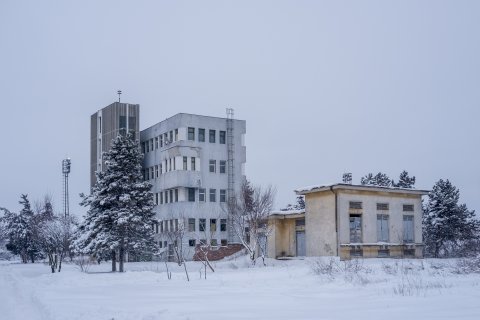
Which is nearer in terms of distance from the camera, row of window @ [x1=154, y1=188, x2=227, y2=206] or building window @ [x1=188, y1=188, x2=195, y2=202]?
building window @ [x1=188, y1=188, x2=195, y2=202]

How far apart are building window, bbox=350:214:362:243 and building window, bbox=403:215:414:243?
4.36 m

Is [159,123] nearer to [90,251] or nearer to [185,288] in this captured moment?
[90,251]

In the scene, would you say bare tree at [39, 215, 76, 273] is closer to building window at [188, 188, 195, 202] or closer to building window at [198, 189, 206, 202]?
building window at [188, 188, 195, 202]

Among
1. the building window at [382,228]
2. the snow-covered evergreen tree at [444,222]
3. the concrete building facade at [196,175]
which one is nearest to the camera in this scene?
the building window at [382,228]

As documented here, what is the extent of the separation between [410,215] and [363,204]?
195 inches

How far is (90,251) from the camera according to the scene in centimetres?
3759

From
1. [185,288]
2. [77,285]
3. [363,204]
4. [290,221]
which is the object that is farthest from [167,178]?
[185,288]

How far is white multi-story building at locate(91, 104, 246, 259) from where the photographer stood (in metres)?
56.2

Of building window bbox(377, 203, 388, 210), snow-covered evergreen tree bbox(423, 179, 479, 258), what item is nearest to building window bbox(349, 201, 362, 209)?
building window bbox(377, 203, 388, 210)

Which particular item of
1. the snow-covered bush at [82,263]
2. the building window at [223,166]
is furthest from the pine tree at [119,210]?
the building window at [223,166]

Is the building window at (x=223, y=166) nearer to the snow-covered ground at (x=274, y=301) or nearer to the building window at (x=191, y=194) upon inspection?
the building window at (x=191, y=194)

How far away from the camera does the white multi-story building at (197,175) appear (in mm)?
56156

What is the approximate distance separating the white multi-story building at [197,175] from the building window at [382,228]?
18.7 meters

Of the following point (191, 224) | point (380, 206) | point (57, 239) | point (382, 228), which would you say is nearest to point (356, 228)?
point (382, 228)
